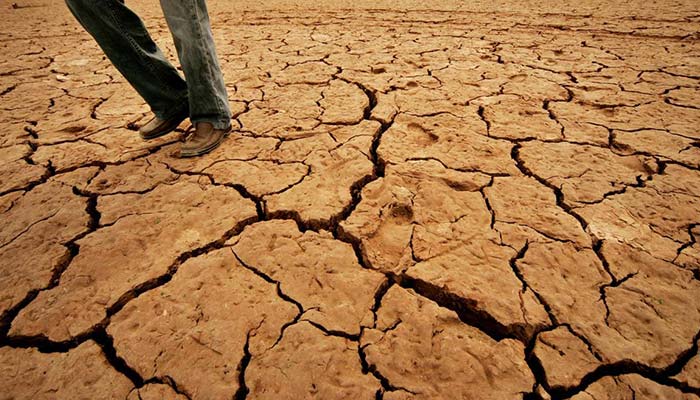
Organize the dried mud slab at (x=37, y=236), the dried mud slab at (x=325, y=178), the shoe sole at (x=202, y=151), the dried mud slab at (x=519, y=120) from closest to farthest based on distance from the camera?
the dried mud slab at (x=37, y=236) → the dried mud slab at (x=325, y=178) → the shoe sole at (x=202, y=151) → the dried mud slab at (x=519, y=120)

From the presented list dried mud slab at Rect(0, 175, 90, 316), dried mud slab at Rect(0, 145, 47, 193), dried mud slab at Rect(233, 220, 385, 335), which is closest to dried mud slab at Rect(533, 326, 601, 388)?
dried mud slab at Rect(233, 220, 385, 335)

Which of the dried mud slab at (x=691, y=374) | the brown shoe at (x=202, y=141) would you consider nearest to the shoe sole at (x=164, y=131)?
the brown shoe at (x=202, y=141)

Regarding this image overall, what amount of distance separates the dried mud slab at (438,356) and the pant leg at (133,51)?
1.62 metres

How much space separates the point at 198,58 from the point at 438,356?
5.31ft

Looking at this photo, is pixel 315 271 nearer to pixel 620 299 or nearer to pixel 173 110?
pixel 620 299

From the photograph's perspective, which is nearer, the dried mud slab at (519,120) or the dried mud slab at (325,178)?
the dried mud slab at (325,178)

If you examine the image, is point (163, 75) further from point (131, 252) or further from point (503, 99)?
point (503, 99)

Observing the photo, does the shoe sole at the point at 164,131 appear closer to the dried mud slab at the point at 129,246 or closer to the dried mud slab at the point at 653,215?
the dried mud slab at the point at 129,246

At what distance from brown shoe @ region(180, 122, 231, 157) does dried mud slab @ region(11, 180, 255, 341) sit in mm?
232

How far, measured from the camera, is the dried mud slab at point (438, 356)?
84 centimetres

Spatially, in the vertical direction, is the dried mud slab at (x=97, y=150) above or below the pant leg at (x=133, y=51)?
below

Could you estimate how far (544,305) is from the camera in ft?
3.28

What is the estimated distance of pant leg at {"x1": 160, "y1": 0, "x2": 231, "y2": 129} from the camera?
1452 mm

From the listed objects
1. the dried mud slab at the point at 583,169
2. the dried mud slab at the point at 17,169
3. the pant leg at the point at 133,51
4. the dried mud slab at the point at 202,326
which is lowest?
the dried mud slab at the point at 17,169
